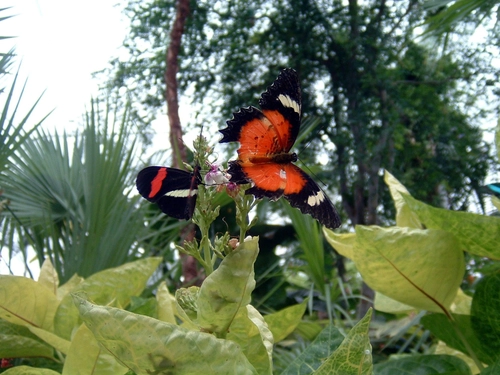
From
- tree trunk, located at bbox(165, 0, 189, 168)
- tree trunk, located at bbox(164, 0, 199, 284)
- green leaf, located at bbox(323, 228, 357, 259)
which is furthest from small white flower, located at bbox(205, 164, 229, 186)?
tree trunk, located at bbox(165, 0, 189, 168)

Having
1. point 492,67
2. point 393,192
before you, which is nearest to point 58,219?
point 393,192

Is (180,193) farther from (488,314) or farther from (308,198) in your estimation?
(488,314)

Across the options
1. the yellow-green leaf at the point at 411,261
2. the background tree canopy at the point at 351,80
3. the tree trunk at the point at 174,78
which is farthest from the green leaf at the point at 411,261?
the background tree canopy at the point at 351,80

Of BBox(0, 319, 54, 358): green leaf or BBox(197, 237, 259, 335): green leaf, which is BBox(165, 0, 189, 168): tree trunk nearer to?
BBox(0, 319, 54, 358): green leaf

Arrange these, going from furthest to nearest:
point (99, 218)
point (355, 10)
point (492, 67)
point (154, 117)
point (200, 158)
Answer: point (154, 117) < point (355, 10) < point (492, 67) < point (99, 218) < point (200, 158)

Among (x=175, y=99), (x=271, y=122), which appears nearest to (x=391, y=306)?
(x=271, y=122)

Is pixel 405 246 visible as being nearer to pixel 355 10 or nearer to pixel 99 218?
pixel 99 218

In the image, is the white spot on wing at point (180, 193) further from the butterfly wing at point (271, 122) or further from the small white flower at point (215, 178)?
the butterfly wing at point (271, 122)
